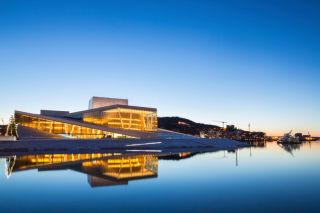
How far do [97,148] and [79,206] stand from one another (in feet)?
100

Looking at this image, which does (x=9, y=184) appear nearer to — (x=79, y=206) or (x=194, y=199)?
(x=79, y=206)

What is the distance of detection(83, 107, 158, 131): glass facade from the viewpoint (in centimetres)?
5638

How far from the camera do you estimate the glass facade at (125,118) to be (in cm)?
5638

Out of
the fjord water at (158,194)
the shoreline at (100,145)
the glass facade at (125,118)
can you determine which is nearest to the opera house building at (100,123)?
the glass facade at (125,118)

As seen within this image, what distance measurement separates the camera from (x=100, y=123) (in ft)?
185

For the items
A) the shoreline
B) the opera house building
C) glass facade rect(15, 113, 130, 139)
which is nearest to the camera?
the shoreline

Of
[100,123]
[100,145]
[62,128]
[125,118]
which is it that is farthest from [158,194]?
[125,118]

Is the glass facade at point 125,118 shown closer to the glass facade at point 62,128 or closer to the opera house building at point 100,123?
the opera house building at point 100,123

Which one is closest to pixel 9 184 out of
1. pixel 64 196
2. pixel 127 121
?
pixel 64 196

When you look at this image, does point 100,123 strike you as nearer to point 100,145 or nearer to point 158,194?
point 100,145

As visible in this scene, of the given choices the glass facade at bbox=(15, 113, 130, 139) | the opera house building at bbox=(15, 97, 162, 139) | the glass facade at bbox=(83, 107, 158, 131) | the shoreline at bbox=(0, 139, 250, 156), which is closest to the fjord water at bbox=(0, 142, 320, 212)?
the shoreline at bbox=(0, 139, 250, 156)

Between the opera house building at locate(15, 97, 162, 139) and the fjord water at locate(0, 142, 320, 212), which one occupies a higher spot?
the opera house building at locate(15, 97, 162, 139)

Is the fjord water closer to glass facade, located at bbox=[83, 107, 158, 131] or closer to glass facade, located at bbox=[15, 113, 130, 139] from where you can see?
glass facade, located at bbox=[15, 113, 130, 139]

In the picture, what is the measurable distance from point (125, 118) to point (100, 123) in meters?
4.93
